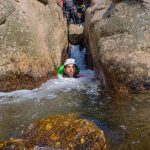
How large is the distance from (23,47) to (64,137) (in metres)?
4.78

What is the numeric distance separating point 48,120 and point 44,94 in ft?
11.0

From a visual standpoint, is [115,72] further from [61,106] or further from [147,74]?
[61,106]

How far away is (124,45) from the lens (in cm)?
907

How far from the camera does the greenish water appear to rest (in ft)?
20.4

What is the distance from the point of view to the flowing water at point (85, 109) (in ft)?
20.6

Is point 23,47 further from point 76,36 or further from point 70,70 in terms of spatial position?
point 76,36

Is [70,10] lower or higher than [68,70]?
higher

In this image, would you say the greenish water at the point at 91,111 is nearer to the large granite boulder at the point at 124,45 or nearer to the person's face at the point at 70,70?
the large granite boulder at the point at 124,45

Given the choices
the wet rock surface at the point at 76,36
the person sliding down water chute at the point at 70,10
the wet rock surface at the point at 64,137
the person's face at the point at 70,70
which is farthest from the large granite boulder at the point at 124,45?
the person sliding down water chute at the point at 70,10

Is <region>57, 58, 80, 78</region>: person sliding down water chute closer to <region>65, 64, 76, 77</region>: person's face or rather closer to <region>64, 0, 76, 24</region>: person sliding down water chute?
<region>65, 64, 76, 77</region>: person's face

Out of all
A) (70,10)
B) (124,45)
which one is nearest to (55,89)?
(124,45)

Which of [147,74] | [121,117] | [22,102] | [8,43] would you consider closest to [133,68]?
[147,74]

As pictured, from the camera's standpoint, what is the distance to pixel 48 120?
591 cm

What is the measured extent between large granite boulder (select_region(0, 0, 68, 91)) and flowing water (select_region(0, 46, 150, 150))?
336 millimetres
